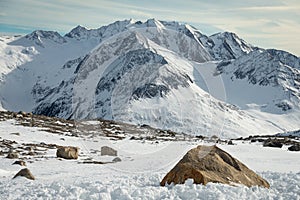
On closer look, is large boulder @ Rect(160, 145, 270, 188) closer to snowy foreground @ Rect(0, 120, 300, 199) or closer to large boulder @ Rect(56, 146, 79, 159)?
snowy foreground @ Rect(0, 120, 300, 199)

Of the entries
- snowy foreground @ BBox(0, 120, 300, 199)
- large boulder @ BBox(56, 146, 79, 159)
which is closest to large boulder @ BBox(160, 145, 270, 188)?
snowy foreground @ BBox(0, 120, 300, 199)

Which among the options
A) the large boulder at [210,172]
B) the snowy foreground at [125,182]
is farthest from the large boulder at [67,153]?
the large boulder at [210,172]

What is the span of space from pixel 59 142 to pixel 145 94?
474 feet

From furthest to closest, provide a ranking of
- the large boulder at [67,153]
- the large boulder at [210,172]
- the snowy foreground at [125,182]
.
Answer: the large boulder at [67,153] < the large boulder at [210,172] < the snowy foreground at [125,182]

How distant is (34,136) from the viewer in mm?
46250

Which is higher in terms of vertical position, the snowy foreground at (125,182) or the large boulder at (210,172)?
the large boulder at (210,172)

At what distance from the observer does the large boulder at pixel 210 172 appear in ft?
55.3

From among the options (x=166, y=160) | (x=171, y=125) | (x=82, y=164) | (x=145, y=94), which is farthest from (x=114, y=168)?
(x=145, y=94)

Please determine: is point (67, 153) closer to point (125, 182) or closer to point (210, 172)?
point (125, 182)

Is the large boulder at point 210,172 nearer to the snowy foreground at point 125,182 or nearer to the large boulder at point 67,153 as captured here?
the snowy foreground at point 125,182

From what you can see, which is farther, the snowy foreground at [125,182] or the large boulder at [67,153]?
the large boulder at [67,153]

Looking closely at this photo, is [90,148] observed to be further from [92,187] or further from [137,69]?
[137,69]

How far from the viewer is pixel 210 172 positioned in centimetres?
1741

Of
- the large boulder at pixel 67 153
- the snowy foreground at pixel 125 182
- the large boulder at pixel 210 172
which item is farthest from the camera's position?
the large boulder at pixel 67 153
